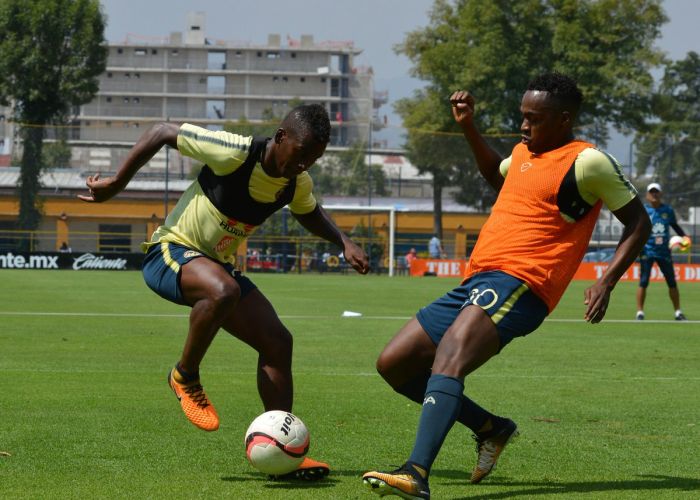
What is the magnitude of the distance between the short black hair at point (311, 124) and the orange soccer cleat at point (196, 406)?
1.58 meters

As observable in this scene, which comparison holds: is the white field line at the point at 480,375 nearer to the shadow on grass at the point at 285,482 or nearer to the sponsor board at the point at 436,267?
the shadow on grass at the point at 285,482

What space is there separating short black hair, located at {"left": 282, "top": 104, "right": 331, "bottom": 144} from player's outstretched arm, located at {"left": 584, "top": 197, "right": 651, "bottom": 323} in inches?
63.7

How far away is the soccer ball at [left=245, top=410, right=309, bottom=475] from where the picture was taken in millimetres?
6500

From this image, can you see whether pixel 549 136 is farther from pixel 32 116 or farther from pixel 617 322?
pixel 32 116

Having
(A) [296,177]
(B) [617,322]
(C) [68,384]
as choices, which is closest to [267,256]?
(B) [617,322]

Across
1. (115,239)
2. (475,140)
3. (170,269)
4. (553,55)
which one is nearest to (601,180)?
(475,140)

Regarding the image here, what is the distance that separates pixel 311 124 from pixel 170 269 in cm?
119

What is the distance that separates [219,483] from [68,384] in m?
4.46

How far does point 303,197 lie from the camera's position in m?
7.36

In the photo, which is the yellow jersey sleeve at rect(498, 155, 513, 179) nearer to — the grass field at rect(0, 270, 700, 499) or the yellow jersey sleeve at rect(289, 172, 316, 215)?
the yellow jersey sleeve at rect(289, 172, 316, 215)

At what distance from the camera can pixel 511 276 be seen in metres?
6.20

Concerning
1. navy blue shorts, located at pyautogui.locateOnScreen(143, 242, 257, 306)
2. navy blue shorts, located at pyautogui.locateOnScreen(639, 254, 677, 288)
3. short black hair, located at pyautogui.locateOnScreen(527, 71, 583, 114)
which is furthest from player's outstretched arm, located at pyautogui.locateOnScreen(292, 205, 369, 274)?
navy blue shorts, located at pyautogui.locateOnScreen(639, 254, 677, 288)

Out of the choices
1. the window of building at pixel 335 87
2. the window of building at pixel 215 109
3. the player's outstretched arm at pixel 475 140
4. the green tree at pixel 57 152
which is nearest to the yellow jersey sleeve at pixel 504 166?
the player's outstretched arm at pixel 475 140

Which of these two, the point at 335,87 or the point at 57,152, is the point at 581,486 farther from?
the point at 335,87
